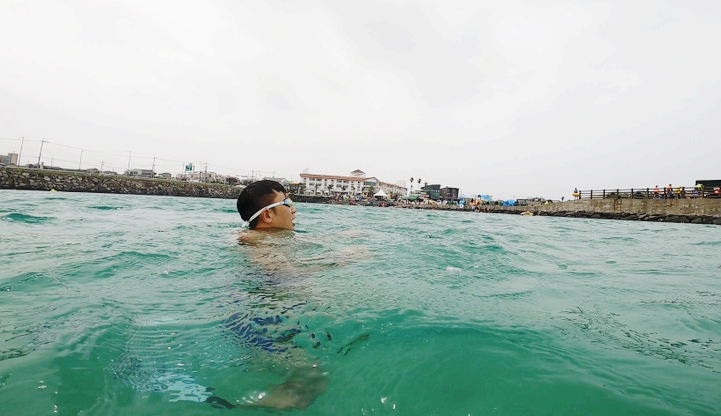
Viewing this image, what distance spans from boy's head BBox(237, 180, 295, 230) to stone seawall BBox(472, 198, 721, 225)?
Result: 1182 inches

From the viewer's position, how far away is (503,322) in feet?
6.64

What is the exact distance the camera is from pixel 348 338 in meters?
1.75

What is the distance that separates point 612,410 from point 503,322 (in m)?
0.83

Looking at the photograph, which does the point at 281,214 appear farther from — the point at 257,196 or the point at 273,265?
the point at 273,265

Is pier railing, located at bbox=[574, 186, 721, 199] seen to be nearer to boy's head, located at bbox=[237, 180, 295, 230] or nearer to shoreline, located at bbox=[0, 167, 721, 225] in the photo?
shoreline, located at bbox=[0, 167, 721, 225]

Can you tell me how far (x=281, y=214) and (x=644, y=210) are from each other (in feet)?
111

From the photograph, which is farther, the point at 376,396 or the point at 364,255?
the point at 364,255

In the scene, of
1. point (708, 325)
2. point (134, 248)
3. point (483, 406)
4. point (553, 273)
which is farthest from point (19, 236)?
point (708, 325)

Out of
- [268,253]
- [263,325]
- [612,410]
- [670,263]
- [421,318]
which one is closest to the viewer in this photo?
[612,410]

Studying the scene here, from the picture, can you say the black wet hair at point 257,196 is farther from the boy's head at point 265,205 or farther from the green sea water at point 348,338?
the green sea water at point 348,338

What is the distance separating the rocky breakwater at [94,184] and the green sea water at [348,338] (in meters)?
33.6

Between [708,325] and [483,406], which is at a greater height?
[708,325]

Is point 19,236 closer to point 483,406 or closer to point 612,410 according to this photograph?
point 483,406

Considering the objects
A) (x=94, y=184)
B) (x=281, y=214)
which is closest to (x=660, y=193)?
(x=281, y=214)
